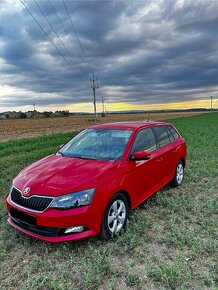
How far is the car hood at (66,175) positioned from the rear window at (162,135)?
1595 mm

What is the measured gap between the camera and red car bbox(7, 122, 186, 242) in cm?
306

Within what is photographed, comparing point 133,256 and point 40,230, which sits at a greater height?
point 40,230

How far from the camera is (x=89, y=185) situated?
317 cm

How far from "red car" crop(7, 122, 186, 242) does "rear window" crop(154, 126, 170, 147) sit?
157 mm

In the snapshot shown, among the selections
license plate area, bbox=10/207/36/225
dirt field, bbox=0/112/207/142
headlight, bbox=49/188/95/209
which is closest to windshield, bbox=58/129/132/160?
headlight, bbox=49/188/95/209

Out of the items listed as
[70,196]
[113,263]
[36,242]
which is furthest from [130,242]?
[36,242]

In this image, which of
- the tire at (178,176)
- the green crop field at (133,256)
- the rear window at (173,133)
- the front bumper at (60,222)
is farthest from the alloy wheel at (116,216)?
the rear window at (173,133)

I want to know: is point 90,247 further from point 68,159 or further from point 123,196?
point 68,159

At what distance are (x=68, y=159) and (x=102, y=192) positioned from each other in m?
1.05

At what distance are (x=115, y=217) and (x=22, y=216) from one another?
1258mm

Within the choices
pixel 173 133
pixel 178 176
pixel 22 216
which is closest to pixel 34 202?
pixel 22 216

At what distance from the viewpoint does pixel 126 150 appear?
3980mm

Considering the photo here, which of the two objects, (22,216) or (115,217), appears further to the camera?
(115,217)

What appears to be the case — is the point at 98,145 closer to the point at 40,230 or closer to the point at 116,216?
the point at 116,216
